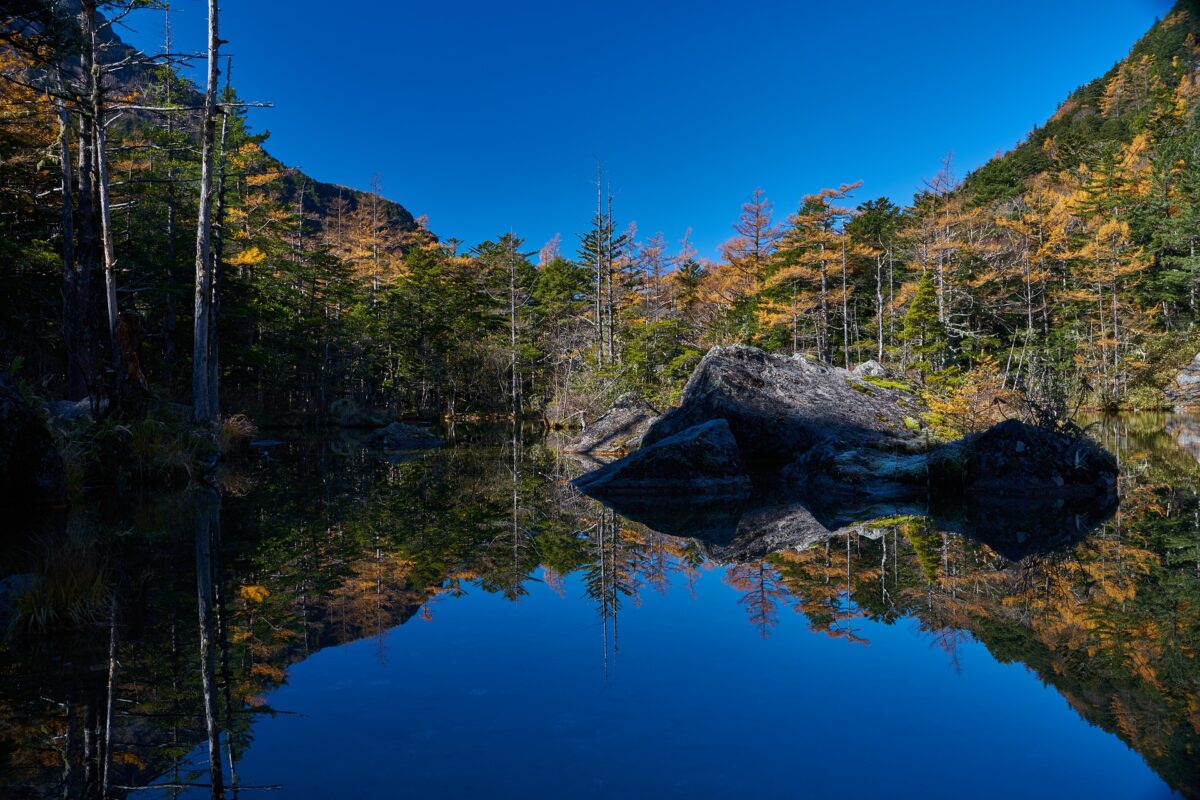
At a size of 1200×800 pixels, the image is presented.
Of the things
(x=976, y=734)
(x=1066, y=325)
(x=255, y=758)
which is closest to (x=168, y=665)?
(x=255, y=758)

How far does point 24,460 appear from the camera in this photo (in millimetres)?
7516

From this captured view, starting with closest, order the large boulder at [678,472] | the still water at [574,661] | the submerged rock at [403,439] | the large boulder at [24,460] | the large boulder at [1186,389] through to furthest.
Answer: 1. the still water at [574,661]
2. the large boulder at [24,460]
3. the large boulder at [678,472]
4. the submerged rock at [403,439]
5. the large boulder at [1186,389]

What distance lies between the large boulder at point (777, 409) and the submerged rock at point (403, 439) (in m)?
9.14

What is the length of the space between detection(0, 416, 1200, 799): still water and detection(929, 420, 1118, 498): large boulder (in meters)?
1.63

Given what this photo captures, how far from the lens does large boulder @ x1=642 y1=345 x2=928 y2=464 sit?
40.2 ft

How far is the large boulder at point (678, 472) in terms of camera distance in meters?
9.05

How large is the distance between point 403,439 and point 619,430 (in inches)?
293

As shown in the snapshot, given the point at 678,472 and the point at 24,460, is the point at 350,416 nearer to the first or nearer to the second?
the point at 24,460

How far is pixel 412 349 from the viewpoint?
35250 millimetres

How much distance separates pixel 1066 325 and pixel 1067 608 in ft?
125

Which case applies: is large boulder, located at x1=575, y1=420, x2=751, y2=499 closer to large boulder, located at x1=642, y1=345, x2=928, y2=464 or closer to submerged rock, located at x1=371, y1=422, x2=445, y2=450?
large boulder, located at x1=642, y1=345, x2=928, y2=464

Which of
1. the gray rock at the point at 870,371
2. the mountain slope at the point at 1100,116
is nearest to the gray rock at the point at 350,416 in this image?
the gray rock at the point at 870,371

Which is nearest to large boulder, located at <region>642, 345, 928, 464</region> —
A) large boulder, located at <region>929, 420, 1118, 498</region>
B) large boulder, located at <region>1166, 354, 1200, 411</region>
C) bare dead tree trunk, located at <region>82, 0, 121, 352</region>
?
large boulder, located at <region>929, 420, 1118, 498</region>

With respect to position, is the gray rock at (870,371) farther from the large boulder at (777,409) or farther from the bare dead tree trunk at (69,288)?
the bare dead tree trunk at (69,288)
